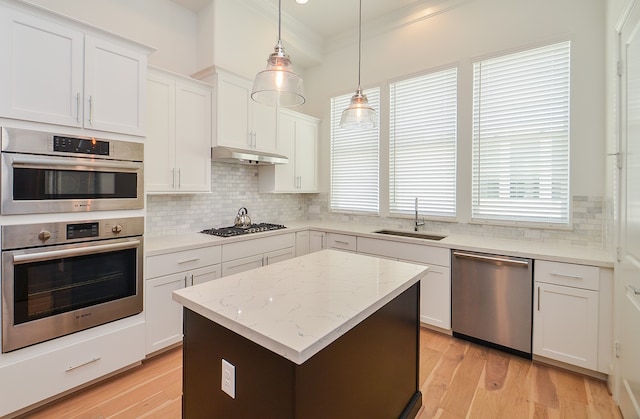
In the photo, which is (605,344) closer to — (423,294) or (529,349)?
(529,349)

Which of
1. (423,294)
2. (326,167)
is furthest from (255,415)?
(326,167)

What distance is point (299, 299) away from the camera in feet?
4.30

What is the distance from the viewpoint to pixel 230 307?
1.19 m

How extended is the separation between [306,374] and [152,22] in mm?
3453

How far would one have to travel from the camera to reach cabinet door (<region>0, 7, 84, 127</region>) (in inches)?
66.4

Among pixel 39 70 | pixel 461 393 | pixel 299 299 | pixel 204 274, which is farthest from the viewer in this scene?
pixel 204 274

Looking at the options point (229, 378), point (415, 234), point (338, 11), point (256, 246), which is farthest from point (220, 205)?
point (338, 11)

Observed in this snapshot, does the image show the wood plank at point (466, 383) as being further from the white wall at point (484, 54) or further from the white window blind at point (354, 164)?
the white window blind at point (354, 164)

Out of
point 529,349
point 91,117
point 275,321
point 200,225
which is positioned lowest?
point 529,349

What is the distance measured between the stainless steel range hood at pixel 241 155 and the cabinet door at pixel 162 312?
1.19 meters

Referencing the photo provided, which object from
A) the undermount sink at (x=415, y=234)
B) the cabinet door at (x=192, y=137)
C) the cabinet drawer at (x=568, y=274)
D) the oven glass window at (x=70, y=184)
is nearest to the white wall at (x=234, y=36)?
the cabinet door at (x=192, y=137)

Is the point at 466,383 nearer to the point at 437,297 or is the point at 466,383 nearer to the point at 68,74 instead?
the point at 437,297

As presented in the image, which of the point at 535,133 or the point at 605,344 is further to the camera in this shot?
the point at 535,133

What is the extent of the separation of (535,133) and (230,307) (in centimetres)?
311
